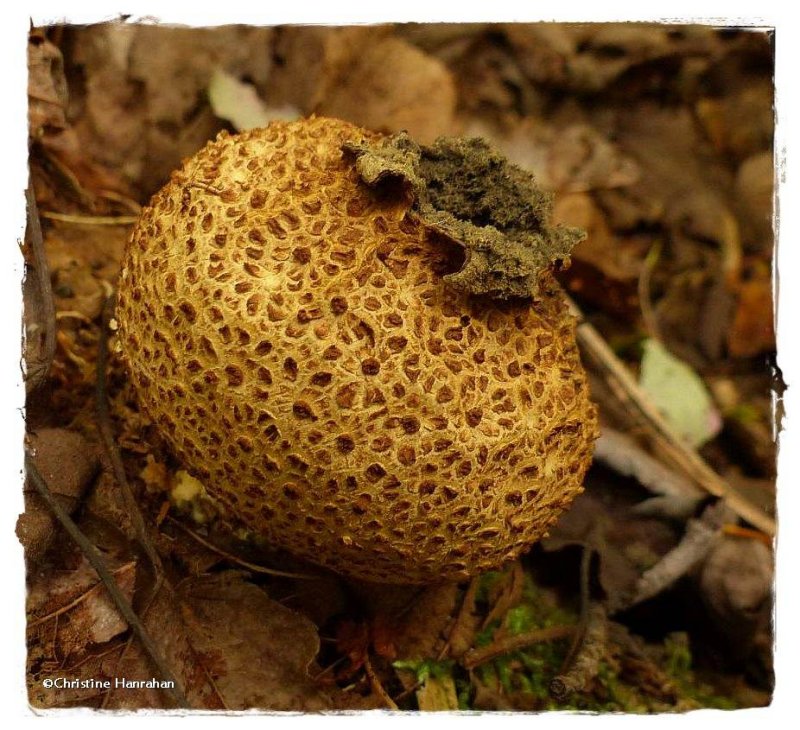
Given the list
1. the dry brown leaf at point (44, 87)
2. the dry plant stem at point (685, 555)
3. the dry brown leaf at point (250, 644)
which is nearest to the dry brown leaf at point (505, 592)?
the dry plant stem at point (685, 555)

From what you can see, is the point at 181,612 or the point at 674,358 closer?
the point at 181,612

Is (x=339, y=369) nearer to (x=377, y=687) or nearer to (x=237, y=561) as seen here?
(x=237, y=561)

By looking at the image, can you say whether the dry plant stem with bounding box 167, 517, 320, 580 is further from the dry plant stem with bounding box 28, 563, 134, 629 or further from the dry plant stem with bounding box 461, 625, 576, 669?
the dry plant stem with bounding box 461, 625, 576, 669

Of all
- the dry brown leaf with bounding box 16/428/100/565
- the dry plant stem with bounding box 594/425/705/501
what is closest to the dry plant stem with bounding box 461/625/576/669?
the dry plant stem with bounding box 594/425/705/501

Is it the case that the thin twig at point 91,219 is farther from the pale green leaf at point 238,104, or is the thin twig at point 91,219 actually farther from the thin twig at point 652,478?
the thin twig at point 652,478

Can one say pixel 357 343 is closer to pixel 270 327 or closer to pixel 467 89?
pixel 270 327

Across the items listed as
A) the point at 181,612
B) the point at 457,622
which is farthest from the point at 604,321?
the point at 181,612

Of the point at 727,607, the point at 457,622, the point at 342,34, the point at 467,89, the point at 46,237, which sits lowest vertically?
the point at 727,607
